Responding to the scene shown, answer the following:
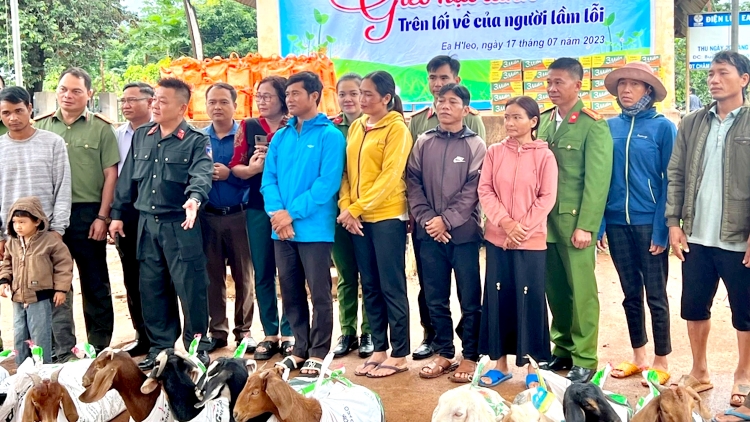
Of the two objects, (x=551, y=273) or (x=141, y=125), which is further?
(x=141, y=125)

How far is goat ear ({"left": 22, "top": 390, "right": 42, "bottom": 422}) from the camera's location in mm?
3537

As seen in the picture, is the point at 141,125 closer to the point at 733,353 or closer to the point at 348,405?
the point at 348,405

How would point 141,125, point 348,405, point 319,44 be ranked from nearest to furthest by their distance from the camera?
point 348,405
point 141,125
point 319,44

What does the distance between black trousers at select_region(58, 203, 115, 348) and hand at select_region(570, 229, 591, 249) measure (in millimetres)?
3386

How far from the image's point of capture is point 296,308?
206 inches

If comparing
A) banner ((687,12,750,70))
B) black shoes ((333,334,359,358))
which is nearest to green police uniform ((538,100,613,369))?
black shoes ((333,334,359,358))

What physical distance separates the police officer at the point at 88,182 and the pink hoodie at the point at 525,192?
2.82 meters

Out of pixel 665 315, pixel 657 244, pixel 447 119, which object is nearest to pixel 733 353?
pixel 665 315

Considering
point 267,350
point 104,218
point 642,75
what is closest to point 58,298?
point 104,218

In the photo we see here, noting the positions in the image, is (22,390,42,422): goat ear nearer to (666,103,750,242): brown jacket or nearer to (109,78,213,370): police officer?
(109,78,213,370): police officer

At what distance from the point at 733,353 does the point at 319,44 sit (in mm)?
7954

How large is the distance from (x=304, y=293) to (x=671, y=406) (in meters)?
2.91

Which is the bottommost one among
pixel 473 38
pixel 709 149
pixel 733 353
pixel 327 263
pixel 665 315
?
pixel 733 353

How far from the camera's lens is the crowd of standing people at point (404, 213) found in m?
4.64
